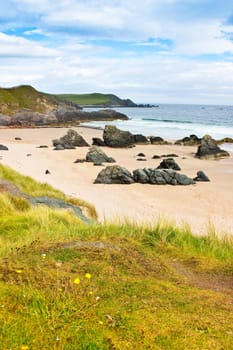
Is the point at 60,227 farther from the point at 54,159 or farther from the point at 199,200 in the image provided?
the point at 54,159

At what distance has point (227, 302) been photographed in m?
5.02

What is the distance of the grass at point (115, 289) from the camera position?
3.80 metres

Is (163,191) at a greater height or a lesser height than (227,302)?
lesser

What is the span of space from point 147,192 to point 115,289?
56.4 feet

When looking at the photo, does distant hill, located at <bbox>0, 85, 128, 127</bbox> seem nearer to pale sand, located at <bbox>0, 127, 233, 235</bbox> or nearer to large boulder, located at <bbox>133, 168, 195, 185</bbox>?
pale sand, located at <bbox>0, 127, 233, 235</bbox>

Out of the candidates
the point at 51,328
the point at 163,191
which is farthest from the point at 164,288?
the point at 163,191

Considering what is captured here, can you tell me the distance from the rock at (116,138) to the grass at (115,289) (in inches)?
1568

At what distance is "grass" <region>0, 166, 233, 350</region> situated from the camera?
12.5 feet

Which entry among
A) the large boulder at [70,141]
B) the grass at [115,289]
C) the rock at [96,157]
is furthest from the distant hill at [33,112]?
the grass at [115,289]

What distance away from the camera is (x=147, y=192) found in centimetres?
2205

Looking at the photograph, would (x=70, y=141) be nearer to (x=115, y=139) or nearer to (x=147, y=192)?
(x=115, y=139)

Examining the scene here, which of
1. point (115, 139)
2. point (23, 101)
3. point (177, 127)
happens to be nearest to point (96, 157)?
point (115, 139)

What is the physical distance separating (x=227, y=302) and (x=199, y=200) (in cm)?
1562

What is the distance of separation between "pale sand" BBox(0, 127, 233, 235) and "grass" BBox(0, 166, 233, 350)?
2018 mm
